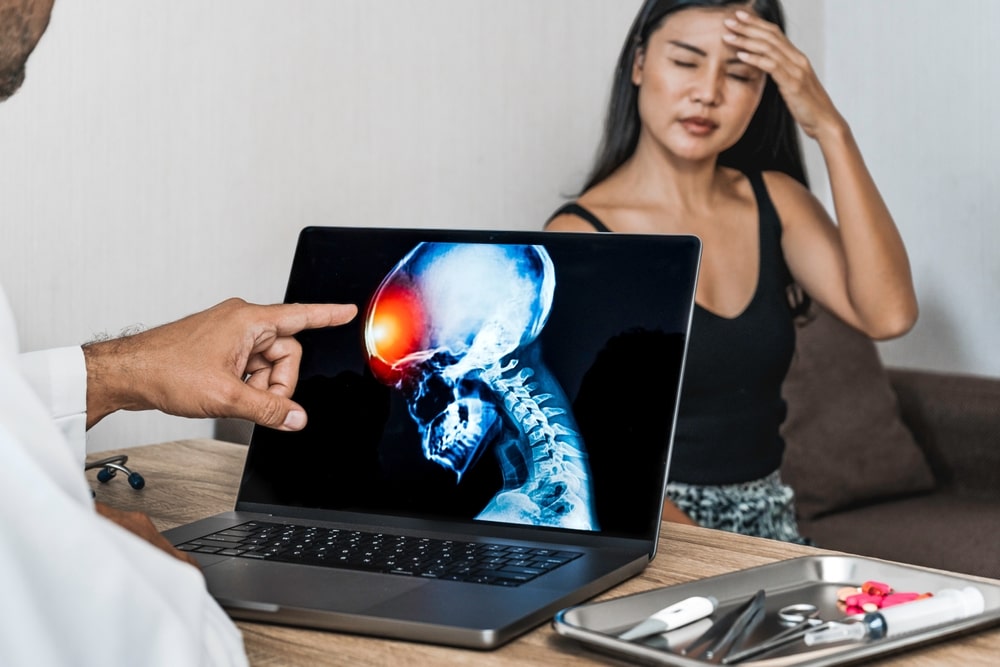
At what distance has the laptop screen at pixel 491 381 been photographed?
2.75 ft

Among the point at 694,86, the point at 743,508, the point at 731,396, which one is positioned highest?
the point at 694,86

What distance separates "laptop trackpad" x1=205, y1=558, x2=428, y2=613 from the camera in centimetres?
68

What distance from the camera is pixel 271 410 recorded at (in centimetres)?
92

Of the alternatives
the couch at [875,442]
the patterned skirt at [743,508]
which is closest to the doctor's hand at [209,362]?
the patterned skirt at [743,508]

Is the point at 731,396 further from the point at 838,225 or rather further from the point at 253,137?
the point at 253,137

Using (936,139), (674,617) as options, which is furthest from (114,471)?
(936,139)

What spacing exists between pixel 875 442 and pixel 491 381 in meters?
1.63

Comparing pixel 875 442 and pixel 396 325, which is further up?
pixel 396 325

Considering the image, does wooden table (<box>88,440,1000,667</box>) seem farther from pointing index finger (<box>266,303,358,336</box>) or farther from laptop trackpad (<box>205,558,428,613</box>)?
pointing index finger (<box>266,303,358,336</box>)

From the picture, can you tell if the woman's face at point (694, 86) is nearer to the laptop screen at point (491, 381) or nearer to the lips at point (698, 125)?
the lips at point (698, 125)

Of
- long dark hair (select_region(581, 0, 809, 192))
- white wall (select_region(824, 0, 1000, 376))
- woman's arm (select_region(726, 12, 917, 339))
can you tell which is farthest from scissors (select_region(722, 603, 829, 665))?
white wall (select_region(824, 0, 1000, 376))

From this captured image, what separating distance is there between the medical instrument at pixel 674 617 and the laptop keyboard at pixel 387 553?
0.10 m

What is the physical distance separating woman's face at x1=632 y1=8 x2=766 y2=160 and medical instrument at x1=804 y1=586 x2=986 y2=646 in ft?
4.25

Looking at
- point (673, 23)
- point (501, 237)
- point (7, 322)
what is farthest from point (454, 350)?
point (673, 23)
